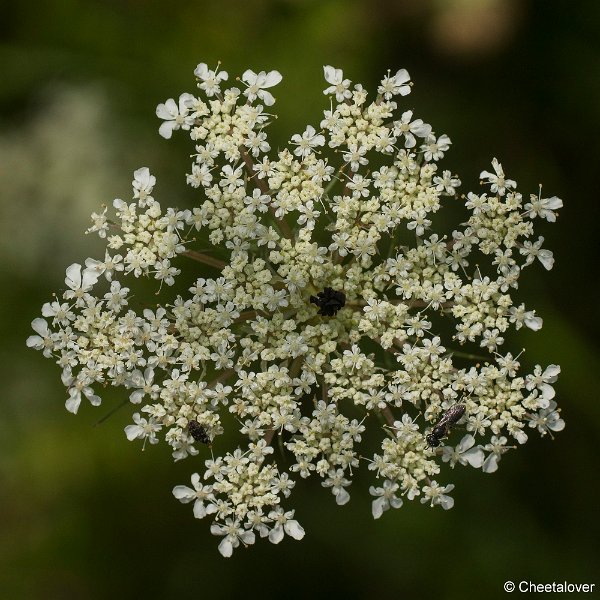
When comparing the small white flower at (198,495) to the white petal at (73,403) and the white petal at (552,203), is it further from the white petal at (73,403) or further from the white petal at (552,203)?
the white petal at (552,203)


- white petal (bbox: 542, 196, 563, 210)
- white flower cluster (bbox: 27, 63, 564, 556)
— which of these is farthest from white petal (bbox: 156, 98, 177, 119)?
white petal (bbox: 542, 196, 563, 210)

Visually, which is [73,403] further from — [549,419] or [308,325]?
[549,419]

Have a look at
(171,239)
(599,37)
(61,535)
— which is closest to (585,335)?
(599,37)

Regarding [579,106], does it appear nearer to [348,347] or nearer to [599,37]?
[599,37]

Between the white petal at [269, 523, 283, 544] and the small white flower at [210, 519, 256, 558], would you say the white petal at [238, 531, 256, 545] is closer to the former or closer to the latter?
the small white flower at [210, 519, 256, 558]

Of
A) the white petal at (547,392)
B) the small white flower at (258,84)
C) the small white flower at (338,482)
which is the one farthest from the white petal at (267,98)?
the white petal at (547,392)
